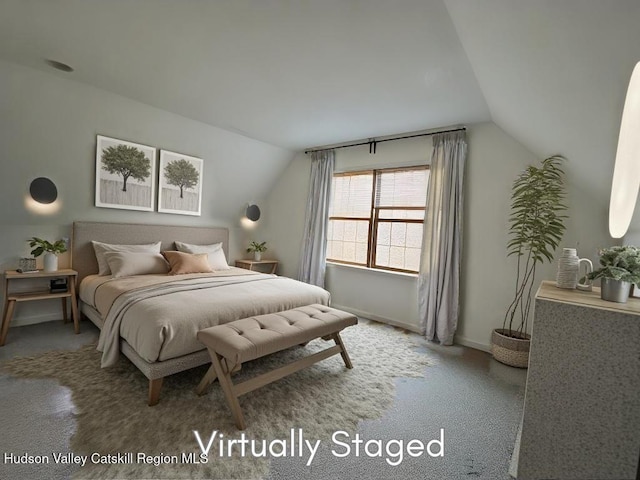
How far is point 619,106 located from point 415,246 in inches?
102

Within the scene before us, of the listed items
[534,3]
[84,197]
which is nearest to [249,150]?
[84,197]

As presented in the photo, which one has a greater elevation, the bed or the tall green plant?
the tall green plant

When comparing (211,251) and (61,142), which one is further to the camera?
(211,251)

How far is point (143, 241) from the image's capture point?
3.80m

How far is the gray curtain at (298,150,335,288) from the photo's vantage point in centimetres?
450

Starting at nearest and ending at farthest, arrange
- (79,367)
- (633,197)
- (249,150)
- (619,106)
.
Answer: (633,197) → (619,106) → (79,367) → (249,150)

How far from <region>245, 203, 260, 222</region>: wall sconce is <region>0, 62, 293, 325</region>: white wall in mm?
1092

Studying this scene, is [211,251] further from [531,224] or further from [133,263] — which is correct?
[531,224]

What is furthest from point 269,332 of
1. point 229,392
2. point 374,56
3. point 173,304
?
point 374,56

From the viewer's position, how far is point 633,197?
1.14 meters

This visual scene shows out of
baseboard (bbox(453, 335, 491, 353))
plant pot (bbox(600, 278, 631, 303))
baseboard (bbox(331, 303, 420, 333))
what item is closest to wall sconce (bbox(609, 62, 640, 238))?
plant pot (bbox(600, 278, 631, 303))

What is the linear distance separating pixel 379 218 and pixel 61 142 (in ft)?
12.3

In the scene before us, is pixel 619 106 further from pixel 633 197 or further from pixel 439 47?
pixel 439 47

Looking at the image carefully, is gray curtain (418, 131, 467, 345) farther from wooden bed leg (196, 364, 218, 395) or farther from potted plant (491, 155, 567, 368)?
wooden bed leg (196, 364, 218, 395)
